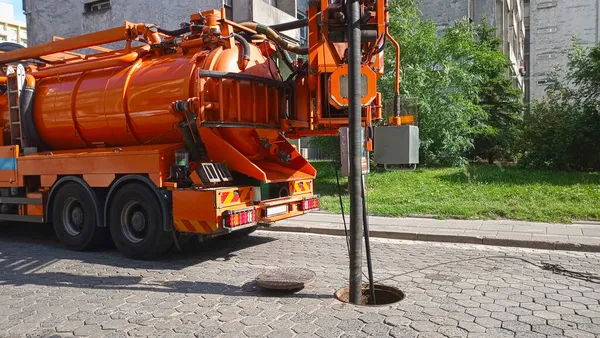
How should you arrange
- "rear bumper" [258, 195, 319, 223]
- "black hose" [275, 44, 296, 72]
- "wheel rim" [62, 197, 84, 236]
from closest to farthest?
"rear bumper" [258, 195, 319, 223] < "black hose" [275, 44, 296, 72] < "wheel rim" [62, 197, 84, 236]

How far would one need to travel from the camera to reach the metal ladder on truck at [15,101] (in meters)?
8.60

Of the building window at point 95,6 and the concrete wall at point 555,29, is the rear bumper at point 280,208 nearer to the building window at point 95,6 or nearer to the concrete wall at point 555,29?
the building window at point 95,6

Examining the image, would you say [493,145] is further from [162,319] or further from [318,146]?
[162,319]

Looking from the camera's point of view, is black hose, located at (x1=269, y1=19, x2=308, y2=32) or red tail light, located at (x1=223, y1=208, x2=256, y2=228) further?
black hose, located at (x1=269, y1=19, x2=308, y2=32)

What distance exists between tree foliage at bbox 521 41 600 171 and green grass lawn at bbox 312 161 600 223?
3.33 ft

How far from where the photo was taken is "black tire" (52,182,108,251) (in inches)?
303

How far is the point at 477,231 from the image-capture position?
8.66 metres

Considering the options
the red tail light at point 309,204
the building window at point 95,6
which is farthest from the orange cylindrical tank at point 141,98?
the building window at point 95,6

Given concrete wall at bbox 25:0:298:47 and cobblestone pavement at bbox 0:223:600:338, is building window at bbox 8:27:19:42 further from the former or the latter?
cobblestone pavement at bbox 0:223:600:338

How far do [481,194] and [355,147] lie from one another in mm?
7682

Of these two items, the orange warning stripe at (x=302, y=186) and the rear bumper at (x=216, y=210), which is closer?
the rear bumper at (x=216, y=210)

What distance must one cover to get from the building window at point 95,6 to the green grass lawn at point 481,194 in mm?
13221

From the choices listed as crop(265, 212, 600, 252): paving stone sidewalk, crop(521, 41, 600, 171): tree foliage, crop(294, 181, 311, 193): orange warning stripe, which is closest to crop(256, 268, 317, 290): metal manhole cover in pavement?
crop(294, 181, 311, 193): orange warning stripe

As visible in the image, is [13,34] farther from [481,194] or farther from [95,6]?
[481,194]
